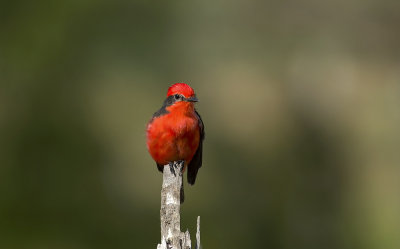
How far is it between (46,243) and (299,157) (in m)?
4.02

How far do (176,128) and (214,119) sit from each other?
4134mm

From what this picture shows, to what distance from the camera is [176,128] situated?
249 inches

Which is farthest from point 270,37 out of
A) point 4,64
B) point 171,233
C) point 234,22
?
point 171,233

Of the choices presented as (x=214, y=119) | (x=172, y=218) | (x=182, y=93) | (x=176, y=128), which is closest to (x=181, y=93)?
(x=182, y=93)

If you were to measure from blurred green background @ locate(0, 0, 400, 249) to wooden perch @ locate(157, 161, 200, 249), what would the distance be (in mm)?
4312

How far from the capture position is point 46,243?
8.96 metres

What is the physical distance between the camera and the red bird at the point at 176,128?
6285mm

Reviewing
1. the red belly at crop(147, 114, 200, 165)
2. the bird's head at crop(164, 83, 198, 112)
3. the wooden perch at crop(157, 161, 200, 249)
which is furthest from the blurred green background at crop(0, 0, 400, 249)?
the wooden perch at crop(157, 161, 200, 249)

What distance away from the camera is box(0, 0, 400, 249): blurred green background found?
936 cm

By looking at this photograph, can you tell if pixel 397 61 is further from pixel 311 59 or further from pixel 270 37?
pixel 270 37

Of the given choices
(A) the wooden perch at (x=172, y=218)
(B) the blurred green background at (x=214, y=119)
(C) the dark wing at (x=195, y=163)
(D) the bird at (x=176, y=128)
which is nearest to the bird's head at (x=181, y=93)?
(D) the bird at (x=176, y=128)

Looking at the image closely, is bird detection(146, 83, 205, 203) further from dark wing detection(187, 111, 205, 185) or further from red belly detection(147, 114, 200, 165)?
dark wing detection(187, 111, 205, 185)

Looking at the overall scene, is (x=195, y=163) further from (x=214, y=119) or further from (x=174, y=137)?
(x=214, y=119)

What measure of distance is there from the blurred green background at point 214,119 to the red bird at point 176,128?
2.75 m
